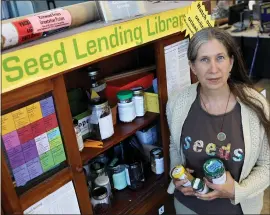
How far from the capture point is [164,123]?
4.84ft

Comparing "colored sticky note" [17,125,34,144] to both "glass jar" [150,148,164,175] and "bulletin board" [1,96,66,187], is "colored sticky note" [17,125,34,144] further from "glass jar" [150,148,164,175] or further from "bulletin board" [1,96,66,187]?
"glass jar" [150,148,164,175]

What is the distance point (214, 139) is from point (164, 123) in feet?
0.87

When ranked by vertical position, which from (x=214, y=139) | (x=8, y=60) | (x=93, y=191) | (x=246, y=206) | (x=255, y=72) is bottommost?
(x=255, y=72)

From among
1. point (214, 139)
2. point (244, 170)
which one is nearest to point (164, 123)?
point (214, 139)

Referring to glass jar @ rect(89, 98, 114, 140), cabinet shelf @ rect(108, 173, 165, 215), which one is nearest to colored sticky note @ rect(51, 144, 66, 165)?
glass jar @ rect(89, 98, 114, 140)

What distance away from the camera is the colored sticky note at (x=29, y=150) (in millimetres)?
927

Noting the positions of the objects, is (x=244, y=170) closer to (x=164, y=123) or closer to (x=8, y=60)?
(x=164, y=123)

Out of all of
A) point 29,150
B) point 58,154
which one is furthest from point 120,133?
point 29,150

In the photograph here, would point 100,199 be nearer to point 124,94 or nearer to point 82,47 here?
point 124,94

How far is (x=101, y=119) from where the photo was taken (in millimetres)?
1218

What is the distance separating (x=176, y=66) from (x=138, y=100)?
25 cm

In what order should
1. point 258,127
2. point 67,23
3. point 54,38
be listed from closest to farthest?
point 54,38, point 67,23, point 258,127

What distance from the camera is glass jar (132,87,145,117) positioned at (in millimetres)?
1411

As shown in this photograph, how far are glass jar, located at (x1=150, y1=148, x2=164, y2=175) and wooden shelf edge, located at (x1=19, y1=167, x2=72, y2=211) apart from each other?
1.95 ft
